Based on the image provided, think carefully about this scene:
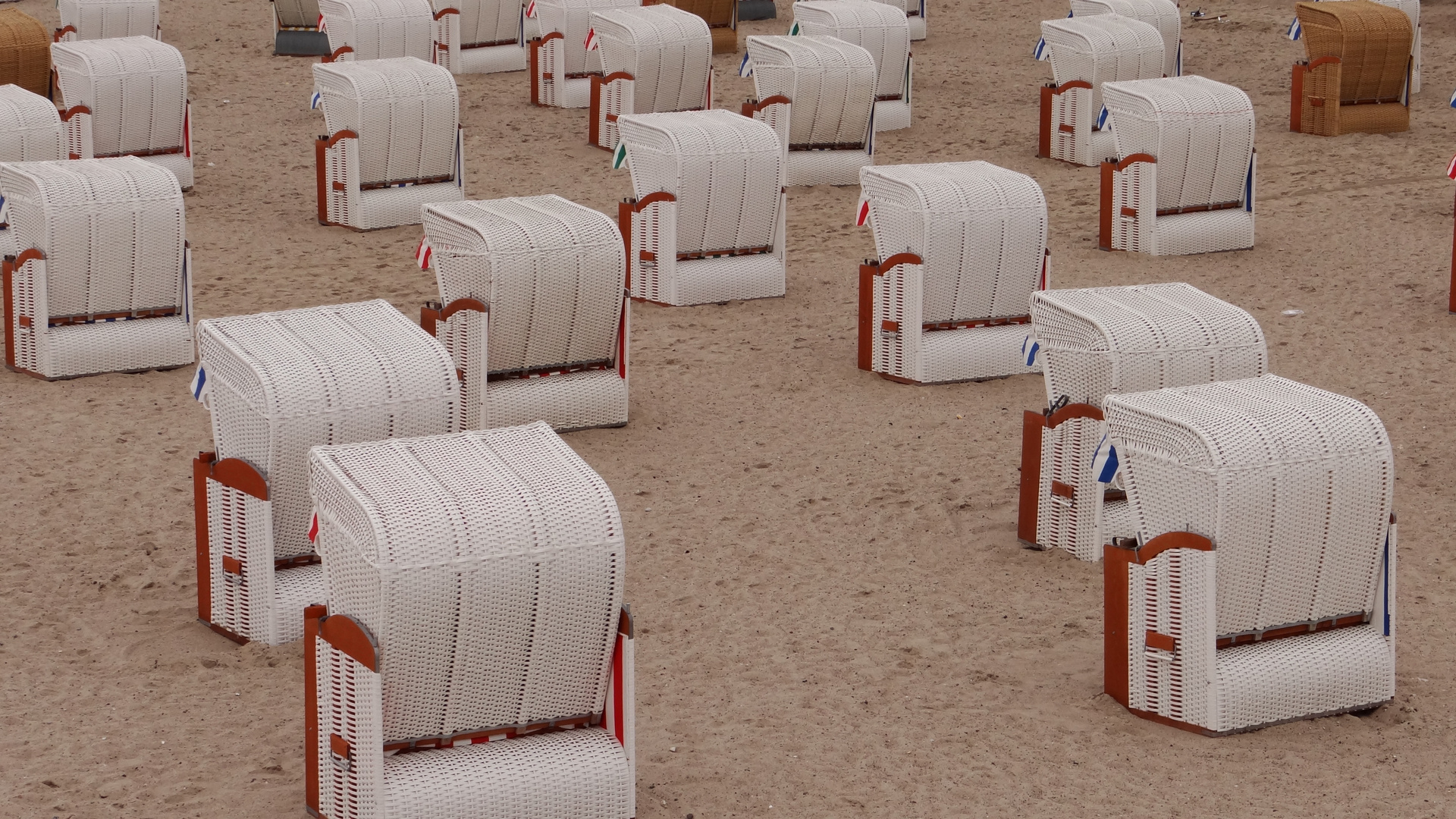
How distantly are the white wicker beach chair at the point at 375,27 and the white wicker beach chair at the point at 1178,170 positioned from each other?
317 inches

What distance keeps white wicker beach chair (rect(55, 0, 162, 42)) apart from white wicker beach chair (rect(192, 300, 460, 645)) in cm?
1438

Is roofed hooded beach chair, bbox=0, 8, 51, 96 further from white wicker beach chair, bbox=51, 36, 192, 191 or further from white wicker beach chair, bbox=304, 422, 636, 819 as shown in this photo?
white wicker beach chair, bbox=304, 422, 636, 819

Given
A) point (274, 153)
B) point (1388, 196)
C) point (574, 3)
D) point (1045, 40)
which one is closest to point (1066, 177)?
point (1045, 40)

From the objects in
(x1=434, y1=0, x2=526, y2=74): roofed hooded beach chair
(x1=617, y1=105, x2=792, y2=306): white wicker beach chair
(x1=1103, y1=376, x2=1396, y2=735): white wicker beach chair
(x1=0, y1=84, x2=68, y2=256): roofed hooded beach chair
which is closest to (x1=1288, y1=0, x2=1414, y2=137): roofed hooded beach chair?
(x1=617, y1=105, x2=792, y2=306): white wicker beach chair

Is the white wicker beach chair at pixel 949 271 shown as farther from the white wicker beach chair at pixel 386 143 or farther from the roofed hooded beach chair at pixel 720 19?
the roofed hooded beach chair at pixel 720 19

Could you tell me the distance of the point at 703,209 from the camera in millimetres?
13930

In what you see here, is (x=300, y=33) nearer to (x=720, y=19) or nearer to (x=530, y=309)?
(x=720, y=19)

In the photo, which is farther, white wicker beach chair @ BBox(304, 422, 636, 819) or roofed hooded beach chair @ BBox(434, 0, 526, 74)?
roofed hooded beach chair @ BBox(434, 0, 526, 74)

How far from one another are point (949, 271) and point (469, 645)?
6.36 meters

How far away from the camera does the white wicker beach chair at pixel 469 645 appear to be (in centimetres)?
635

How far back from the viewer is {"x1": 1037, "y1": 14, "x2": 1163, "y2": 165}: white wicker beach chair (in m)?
18.8

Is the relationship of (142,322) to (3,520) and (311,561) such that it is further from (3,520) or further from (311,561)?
(311,561)

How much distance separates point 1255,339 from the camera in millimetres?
9289

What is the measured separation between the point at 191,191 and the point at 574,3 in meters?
4.96
